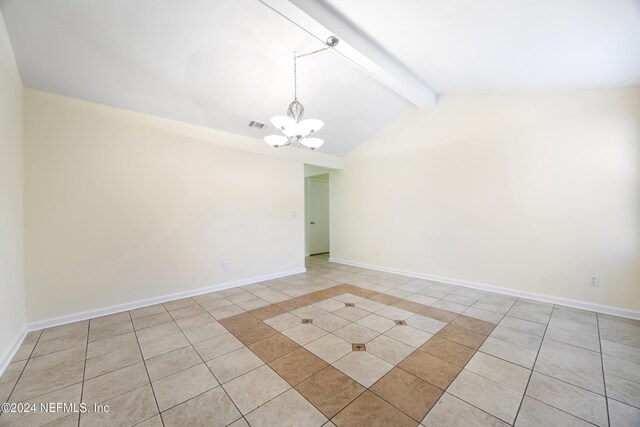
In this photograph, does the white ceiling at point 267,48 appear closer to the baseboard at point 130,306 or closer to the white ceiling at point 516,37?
the white ceiling at point 516,37

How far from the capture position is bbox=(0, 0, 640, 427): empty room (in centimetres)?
176

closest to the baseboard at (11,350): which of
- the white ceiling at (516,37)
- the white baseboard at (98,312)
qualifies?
the white baseboard at (98,312)

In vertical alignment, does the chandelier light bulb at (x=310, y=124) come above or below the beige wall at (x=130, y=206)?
above

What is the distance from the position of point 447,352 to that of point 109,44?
4202 millimetres

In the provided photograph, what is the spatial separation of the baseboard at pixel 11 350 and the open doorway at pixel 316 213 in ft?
17.5

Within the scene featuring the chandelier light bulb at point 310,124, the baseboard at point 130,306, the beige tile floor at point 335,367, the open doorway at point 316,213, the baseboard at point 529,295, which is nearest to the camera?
the beige tile floor at point 335,367

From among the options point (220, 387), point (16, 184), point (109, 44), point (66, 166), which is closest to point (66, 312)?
point (16, 184)

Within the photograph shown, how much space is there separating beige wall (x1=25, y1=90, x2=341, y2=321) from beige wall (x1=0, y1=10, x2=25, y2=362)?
0.57 feet

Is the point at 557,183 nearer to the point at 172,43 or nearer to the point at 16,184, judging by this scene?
the point at 172,43

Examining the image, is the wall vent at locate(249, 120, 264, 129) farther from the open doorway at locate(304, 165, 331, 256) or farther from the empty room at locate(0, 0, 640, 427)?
the open doorway at locate(304, 165, 331, 256)

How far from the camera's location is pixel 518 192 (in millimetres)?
3537

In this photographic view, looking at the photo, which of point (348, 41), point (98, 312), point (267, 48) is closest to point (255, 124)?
point (267, 48)

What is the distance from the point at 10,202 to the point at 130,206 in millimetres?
1005

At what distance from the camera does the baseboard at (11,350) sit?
1.94m
